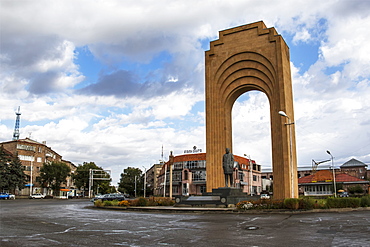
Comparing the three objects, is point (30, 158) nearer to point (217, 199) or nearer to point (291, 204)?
point (217, 199)

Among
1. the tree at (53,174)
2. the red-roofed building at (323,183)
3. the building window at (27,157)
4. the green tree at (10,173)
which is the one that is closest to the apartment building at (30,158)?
the building window at (27,157)

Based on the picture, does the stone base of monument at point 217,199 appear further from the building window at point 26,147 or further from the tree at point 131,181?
the tree at point 131,181

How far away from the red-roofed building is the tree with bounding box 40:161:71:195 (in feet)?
165

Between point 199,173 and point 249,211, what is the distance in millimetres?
51983

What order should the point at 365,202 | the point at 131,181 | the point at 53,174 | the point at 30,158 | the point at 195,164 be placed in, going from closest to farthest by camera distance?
the point at 365,202 → the point at 53,174 → the point at 195,164 → the point at 30,158 → the point at 131,181

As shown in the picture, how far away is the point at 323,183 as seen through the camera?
227 feet

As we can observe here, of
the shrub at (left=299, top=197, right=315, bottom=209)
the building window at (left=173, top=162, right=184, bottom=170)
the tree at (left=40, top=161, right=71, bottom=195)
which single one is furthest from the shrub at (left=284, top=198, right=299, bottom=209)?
the tree at (left=40, top=161, right=71, bottom=195)

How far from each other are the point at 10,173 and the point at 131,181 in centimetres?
4892

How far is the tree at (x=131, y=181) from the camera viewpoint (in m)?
104

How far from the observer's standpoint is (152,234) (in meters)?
10.3

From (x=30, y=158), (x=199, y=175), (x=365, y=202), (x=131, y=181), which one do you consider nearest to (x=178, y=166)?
(x=199, y=175)

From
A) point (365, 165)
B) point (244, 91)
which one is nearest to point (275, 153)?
point (244, 91)

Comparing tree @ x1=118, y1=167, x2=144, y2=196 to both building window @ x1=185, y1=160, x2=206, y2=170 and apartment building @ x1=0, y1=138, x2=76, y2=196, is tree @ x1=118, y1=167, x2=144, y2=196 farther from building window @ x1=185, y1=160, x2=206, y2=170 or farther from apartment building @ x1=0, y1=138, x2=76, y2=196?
building window @ x1=185, y1=160, x2=206, y2=170

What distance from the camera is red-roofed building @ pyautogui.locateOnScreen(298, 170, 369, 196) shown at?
227 feet
